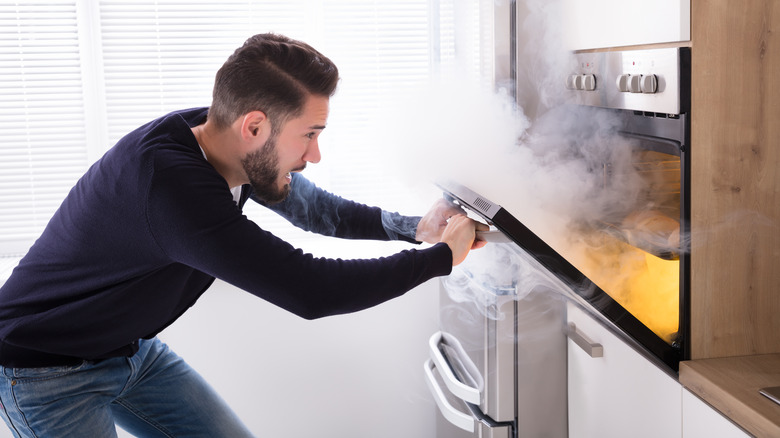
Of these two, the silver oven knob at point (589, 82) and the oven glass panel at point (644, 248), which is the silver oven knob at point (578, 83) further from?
the oven glass panel at point (644, 248)

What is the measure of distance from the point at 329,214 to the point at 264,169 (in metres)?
0.42

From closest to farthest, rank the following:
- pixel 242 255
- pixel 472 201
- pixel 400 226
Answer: pixel 242 255
pixel 472 201
pixel 400 226

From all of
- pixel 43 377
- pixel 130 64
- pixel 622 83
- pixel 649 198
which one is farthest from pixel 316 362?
pixel 622 83

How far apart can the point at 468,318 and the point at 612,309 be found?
792mm

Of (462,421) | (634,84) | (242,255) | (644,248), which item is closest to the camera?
(242,255)

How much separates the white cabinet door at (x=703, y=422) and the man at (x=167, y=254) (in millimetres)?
475

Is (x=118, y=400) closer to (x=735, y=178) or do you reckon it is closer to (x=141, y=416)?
(x=141, y=416)

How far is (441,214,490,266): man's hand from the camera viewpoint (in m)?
1.38

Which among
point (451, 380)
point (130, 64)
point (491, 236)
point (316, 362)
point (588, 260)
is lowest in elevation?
point (316, 362)

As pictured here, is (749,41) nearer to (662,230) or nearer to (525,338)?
(662,230)

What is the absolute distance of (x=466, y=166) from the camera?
1868 millimetres

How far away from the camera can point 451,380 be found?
81.6 inches

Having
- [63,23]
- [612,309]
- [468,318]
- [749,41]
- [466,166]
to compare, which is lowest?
[468,318]

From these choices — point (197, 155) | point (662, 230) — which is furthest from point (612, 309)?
point (197, 155)
